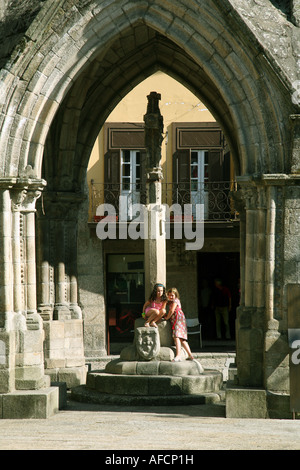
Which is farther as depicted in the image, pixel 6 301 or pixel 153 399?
pixel 153 399

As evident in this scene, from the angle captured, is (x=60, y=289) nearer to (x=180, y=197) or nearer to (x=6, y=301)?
(x=6, y=301)

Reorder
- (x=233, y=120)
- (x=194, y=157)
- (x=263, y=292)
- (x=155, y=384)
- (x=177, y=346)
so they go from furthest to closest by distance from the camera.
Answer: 1. (x=194, y=157)
2. (x=177, y=346)
3. (x=155, y=384)
4. (x=233, y=120)
5. (x=263, y=292)

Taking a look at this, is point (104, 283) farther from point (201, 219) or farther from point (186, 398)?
point (186, 398)

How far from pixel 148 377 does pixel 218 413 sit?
1.25 m

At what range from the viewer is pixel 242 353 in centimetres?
1120

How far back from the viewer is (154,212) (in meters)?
13.5

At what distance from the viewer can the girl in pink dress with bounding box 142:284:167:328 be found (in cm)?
1287

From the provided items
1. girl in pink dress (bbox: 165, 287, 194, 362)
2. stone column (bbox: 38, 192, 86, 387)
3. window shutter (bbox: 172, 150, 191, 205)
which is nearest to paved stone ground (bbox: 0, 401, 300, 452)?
girl in pink dress (bbox: 165, 287, 194, 362)

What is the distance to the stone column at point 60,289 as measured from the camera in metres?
13.9

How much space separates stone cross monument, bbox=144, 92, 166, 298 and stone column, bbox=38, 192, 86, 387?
1.37 meters

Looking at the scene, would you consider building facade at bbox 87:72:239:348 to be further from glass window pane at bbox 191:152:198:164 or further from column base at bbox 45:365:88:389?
column base at bbox 45:365:88:389

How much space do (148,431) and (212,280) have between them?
12.6m

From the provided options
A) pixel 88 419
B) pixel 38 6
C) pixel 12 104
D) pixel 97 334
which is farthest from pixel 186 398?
pixel 97 334

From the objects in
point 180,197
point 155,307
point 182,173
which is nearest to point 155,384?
point 155,307
